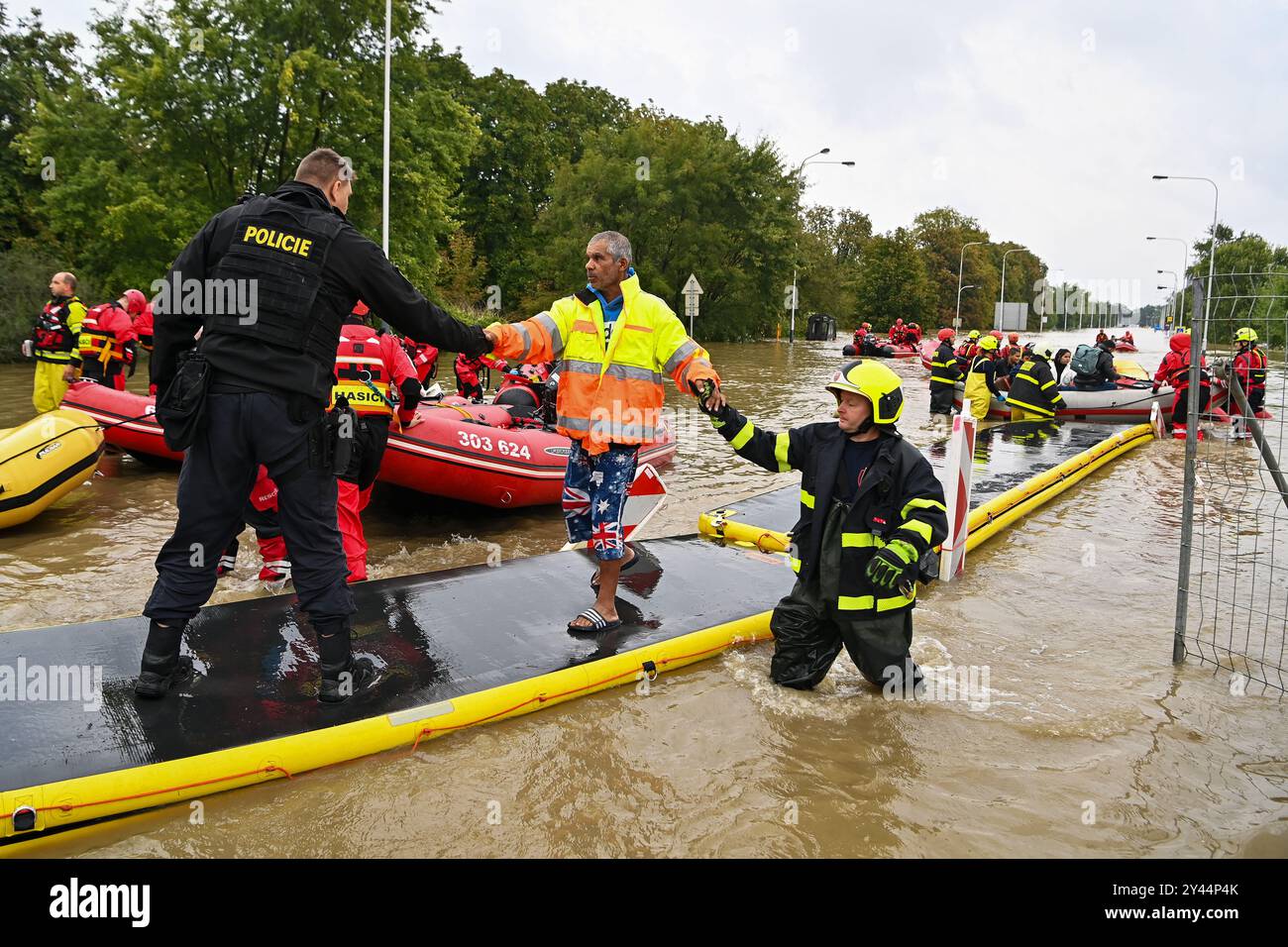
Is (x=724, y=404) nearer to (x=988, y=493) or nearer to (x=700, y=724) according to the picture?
(x=700, y=724)

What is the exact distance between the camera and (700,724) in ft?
13.5

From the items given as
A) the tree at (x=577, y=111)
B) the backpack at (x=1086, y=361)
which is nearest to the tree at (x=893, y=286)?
the tree at (x=577, y=111)

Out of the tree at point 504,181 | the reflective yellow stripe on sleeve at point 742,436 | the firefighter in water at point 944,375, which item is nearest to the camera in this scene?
the reflective yellow stripe on sleeve at point 742,436

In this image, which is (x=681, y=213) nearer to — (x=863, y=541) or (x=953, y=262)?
(x=863, y=541)

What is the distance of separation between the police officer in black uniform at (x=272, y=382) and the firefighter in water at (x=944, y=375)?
43.8ft

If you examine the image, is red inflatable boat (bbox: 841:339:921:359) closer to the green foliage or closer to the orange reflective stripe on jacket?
the orange reflective stripe on jacket

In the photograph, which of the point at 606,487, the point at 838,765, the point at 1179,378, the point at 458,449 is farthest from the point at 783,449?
the point at 1179,378

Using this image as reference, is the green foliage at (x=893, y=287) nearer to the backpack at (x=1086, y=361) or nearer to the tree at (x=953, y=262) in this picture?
the tree at (x=953, y=262)

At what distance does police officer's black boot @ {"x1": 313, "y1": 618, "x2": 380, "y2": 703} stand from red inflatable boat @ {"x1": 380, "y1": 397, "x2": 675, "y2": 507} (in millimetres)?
3502

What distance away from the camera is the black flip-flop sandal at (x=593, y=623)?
→ 462 centimetres

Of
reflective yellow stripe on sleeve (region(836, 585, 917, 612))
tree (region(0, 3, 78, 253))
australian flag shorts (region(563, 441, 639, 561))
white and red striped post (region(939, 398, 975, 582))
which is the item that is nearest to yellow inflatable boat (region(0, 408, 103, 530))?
australian flag shorts (region(563, 441, 639, 561))

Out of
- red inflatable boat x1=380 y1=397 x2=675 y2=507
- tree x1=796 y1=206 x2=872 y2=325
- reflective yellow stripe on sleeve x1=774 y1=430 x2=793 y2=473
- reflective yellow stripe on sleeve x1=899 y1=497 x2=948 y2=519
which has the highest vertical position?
tree x1=796 y1=206 x2=872 y2=325

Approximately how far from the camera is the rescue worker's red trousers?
547cm
